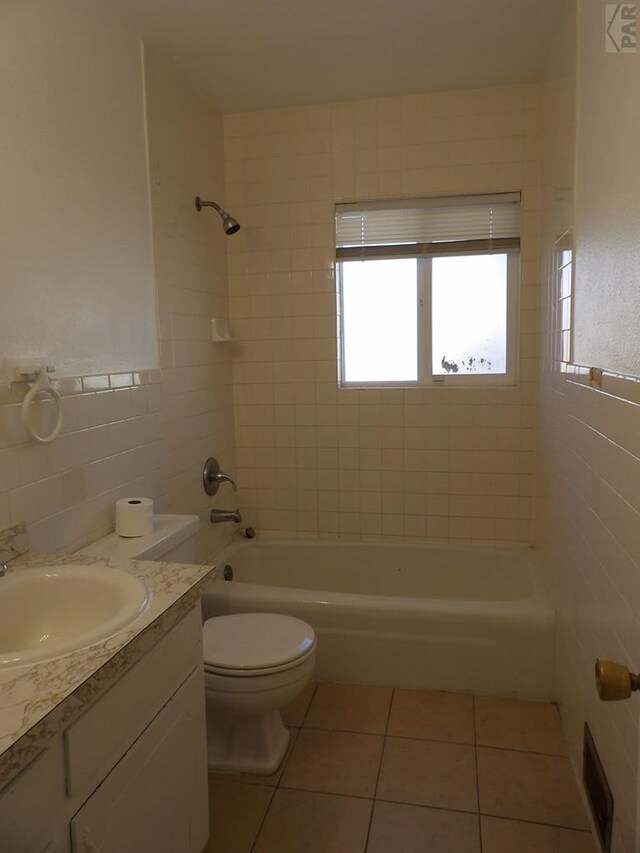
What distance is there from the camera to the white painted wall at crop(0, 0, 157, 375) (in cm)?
161

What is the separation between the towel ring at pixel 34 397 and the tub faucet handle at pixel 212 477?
1.13 m

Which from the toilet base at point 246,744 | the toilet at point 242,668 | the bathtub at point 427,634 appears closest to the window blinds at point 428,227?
the bathtub at point 427,634

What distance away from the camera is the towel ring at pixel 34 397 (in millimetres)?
1579

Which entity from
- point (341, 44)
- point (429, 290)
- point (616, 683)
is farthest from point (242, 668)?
point (341, 44)

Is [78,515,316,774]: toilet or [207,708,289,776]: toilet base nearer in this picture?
[78,515,316,774]: toilet

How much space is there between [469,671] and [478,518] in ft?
2.70

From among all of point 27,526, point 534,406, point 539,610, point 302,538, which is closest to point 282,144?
point 534,406

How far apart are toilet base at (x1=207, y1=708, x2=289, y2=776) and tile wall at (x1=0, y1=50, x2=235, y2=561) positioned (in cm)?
78

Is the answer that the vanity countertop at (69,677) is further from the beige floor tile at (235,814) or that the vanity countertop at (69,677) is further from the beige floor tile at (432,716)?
the beige floor tile at (432,716)

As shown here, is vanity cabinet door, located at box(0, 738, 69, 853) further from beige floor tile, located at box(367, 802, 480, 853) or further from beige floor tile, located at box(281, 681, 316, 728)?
beige floor tile, located at box(281, 681, 316, 728)

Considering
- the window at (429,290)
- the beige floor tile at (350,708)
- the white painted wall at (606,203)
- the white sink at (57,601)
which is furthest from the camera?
the window at (429,290)

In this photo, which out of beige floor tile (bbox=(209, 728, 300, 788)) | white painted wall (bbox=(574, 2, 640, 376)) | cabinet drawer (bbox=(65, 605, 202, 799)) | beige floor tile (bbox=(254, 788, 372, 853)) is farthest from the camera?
beige floor tile (bbox=(209, 728, 300, 788))

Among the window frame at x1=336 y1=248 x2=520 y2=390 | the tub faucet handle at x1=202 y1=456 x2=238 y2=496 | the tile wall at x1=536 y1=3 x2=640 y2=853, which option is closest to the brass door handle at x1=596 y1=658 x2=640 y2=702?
the tile wall at x1=536 y1=3 x2=640 y2=853

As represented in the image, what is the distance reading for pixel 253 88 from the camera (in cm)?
272
